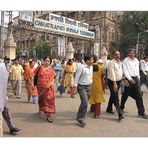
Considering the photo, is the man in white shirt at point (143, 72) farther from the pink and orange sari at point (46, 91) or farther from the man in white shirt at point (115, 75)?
the pink and orange sari at point (46, 91)

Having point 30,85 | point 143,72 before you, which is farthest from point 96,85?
point 143,72

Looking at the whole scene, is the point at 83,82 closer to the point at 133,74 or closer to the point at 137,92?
the point at 133,74

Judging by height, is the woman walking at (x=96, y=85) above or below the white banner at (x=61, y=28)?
below

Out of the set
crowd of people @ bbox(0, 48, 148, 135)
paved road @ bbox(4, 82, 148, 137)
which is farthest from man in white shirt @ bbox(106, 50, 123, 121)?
paved road @ bbox(4, 82, 148, 137)

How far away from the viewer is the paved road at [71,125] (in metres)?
6.20

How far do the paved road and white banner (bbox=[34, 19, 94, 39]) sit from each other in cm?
1150

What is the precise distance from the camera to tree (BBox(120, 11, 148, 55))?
28.3m

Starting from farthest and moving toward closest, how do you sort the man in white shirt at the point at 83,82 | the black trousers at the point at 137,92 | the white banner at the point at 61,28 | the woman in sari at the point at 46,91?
the white banner at the point at 61,28, the black trousers at the point at 137,92, the woman in sari at the point at 46,91, the man in white shirt at the point at 83,82

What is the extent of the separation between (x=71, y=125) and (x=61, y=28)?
1571cm

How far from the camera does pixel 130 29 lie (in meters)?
30.9

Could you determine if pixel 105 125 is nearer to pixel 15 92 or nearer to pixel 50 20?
pixel 15 92

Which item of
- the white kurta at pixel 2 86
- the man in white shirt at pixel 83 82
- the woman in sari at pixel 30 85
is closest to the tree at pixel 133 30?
the woman in sari at pixel 30 85

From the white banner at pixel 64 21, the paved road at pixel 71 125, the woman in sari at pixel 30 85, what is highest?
the white banner at pixel 64 21

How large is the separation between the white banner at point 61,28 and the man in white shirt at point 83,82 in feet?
41.0
